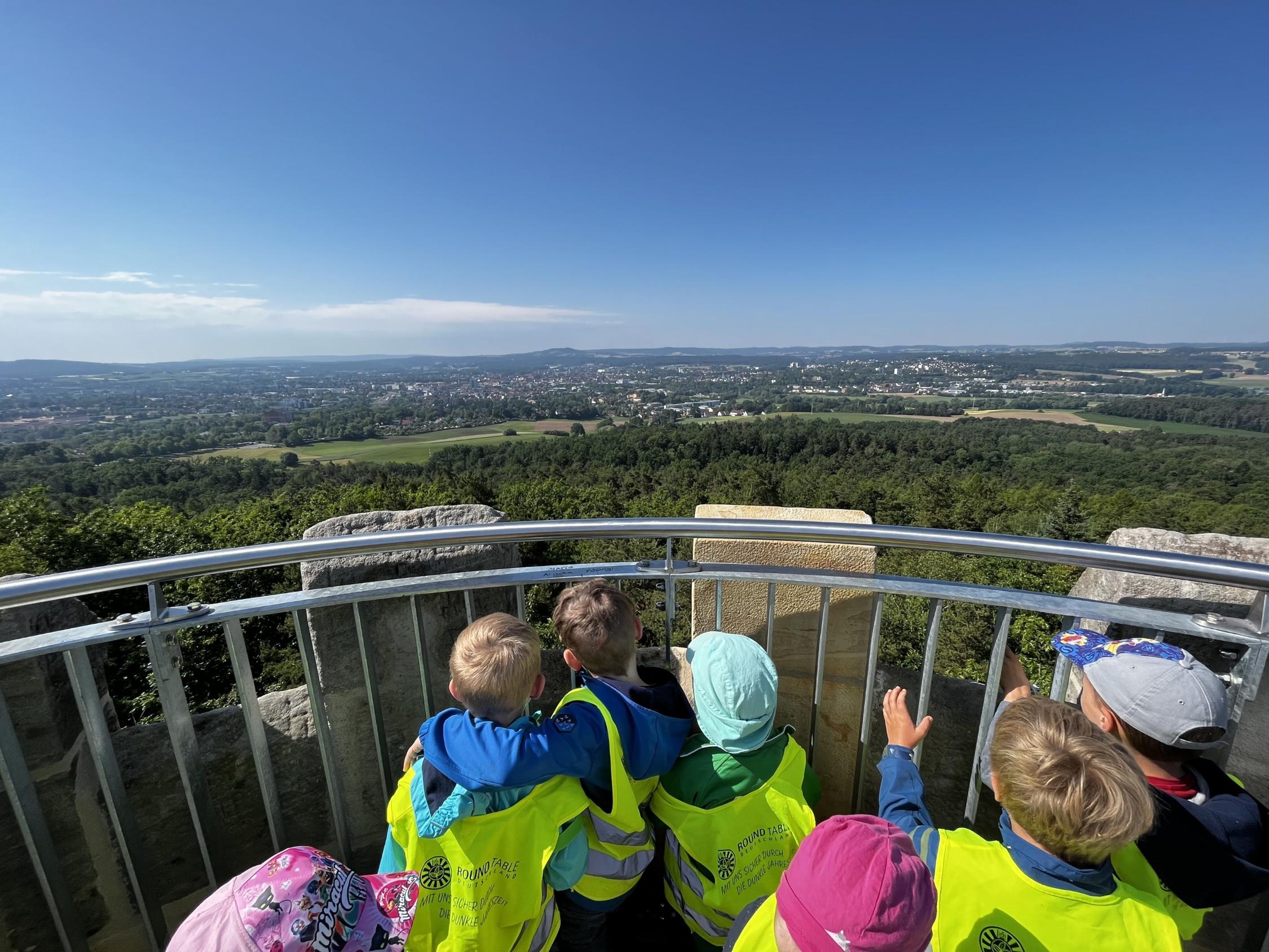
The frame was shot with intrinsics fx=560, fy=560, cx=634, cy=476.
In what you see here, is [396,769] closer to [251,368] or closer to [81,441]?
[81,441]

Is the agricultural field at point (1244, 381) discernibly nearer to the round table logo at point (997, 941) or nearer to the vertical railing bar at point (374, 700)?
the round table logo at point (997, 941)

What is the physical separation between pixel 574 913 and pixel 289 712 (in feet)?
4.59

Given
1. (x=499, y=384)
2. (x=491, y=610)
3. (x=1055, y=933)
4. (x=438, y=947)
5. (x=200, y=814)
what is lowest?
(x=499, y=384)

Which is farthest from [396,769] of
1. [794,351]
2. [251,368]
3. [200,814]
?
[794,351]

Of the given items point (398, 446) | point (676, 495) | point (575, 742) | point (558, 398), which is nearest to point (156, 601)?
point (575, 742)

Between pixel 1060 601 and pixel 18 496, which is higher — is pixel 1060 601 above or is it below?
above

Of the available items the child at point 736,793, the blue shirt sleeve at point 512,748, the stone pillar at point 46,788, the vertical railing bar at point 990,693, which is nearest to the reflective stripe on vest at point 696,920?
the child at point 736,793

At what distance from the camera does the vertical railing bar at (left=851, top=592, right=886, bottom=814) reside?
2.01 metres

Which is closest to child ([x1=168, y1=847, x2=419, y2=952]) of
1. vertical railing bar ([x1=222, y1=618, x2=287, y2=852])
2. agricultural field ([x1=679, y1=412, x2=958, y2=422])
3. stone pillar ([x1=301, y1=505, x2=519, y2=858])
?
vertical railing bar ([x1=222, y1=618, x2=287, y2=852])

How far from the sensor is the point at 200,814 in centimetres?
177

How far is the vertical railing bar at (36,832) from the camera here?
5.03 ft

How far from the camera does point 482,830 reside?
1.47 m

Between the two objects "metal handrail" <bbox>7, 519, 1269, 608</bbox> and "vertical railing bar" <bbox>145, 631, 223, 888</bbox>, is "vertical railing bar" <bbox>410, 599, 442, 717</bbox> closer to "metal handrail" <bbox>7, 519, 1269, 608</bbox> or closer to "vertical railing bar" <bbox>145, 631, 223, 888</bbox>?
"metal handrail" <bbox>7, 519, 1269, 608</bbox>

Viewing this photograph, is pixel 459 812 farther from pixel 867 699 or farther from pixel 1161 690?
pixel 1161 690
